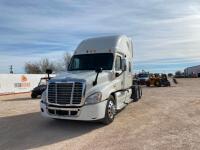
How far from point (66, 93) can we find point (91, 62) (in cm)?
251

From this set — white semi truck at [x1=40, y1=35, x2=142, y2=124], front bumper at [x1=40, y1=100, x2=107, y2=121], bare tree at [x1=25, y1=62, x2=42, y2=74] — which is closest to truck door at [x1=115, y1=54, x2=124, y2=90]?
white semi truck at [x1=40, y1=35, x2=142, y2=124]

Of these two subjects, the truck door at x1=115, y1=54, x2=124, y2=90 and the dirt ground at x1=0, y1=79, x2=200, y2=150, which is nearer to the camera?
the dirt ground at x1=0, y1=79, x2=200, y2=150

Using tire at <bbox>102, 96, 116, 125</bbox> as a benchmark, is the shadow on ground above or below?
below

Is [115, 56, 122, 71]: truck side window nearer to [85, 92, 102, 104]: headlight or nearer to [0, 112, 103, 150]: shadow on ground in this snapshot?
[85, 92, 102, 104]: headlight

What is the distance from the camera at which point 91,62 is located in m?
11.8

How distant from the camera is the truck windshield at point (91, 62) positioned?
11500mm

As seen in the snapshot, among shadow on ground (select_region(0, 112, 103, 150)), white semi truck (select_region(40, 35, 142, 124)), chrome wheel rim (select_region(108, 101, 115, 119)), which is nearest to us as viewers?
shadow on ground (select_region(0, 112, 103, 150))

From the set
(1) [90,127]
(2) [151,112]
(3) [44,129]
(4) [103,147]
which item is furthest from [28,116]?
(4) [103,147]

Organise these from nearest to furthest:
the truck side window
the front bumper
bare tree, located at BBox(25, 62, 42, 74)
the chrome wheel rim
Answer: the front bumper, the chrome wheel rim, the truck side window, bare tree, located at BBox(25, 62, 42, 74)

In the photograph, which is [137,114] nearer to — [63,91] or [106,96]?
[106,96]

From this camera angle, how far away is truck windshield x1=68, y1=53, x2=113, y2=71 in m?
11.5

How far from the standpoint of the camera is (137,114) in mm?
12219

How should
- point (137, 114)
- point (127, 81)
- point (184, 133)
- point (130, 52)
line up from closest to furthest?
point (184, 133) < point (137, 114) < point (127, 81) < point (130, 52)

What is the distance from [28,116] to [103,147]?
651 centimetres
